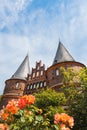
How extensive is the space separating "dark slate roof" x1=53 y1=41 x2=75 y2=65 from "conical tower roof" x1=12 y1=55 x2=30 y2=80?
8060mm

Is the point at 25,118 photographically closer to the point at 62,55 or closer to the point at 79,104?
the point at 79,104

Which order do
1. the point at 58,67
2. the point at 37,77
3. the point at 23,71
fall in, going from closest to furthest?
the point at 58,67 → the point at 37,77 → the point at 23,71

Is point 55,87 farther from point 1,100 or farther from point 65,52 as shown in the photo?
point 1,100

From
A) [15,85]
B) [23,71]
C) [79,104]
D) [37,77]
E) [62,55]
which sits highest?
[62,55]

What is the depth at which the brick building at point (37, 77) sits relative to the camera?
32594 millimetres

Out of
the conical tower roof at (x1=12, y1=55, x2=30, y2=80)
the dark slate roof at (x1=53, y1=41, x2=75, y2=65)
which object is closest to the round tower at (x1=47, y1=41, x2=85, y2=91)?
the dark slate roof at (x1=53, y1=41, x2=75, y2=65)

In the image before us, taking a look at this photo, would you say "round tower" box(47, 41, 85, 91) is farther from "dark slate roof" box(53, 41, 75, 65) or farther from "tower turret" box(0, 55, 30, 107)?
"tower turret" box(0, 55, 30, 107)

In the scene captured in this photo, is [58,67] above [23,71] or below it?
below

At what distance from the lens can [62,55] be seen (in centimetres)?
3488

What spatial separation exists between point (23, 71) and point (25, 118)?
35744 millimetres

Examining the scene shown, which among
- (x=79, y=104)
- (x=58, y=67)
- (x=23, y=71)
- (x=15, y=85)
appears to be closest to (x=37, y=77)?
(x=23, y=71)

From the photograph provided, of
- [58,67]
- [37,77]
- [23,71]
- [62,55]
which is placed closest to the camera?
[58,67]

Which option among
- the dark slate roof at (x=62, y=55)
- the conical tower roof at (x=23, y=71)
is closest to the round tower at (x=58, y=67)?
the dark slate roof at (x=62, y=55)

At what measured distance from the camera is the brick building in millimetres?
32594
